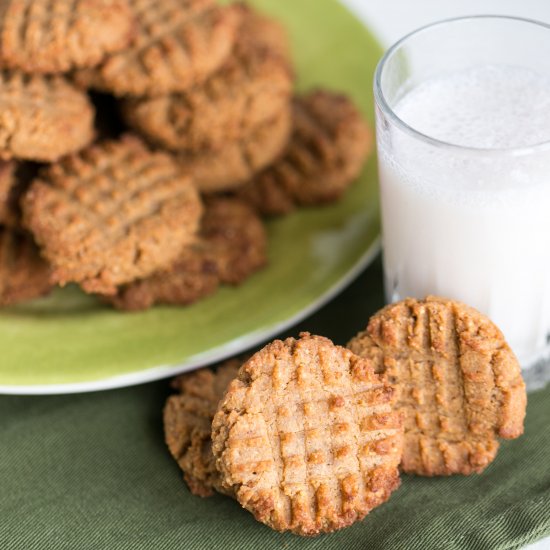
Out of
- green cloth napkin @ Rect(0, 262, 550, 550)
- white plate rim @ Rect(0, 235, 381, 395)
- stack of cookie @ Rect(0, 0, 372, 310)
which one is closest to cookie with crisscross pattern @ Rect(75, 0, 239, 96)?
stack of cookie @ Rect(0, 0, 372, 310)

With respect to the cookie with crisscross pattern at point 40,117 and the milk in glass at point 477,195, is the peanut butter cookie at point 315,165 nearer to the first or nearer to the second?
the milk in glass at point 477,195

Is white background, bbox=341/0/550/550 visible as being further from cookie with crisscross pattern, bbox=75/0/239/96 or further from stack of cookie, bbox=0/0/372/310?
cookie with crisscross pattern, bbox=75/0/239/96

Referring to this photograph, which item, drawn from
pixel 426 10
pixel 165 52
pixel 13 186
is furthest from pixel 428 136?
pixel 426 10

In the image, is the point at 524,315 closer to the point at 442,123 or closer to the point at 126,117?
the point at 442,123

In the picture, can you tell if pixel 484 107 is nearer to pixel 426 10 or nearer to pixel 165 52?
pixel 165 52

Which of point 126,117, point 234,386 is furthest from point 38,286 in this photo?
point 234,386

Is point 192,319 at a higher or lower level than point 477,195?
lower
